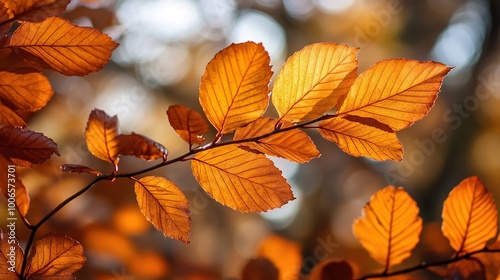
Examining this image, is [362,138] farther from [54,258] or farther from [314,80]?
[54,258]

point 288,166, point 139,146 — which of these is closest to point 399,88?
point 139,146

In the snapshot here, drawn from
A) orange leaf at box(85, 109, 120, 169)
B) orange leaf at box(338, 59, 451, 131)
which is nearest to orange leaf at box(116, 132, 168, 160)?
orange leaf at box(85, 109, 120, 169)

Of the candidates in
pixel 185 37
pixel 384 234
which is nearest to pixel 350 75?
pixel 384 234

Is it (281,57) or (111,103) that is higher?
(281,57)

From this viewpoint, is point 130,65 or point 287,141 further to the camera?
point 130,65

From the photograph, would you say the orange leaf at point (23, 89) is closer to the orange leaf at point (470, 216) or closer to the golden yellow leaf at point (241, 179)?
the golden yellow leaf at point (241, 179)

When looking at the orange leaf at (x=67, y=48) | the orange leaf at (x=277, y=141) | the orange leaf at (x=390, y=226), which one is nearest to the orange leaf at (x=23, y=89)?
the orange leaf at (x=67, y=48)

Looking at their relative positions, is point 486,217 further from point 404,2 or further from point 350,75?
point 404,2
